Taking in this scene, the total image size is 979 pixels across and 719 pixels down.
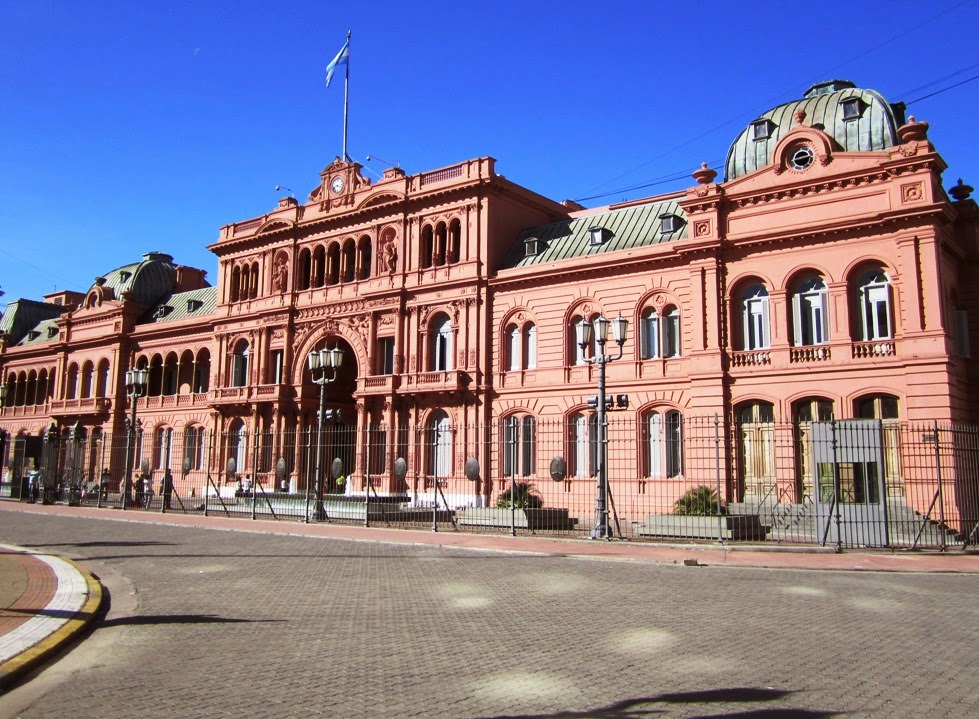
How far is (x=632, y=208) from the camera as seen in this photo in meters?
37.3

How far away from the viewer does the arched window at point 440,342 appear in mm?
39344

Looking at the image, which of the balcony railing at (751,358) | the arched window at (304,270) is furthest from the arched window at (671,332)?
the arched window at (304,270)

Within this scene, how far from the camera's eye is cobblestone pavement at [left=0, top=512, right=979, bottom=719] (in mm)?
6902

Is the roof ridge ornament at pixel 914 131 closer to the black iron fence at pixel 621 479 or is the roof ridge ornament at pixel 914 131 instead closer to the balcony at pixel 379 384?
the black iron fence at pixel 621 479

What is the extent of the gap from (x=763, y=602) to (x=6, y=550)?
47.0ft

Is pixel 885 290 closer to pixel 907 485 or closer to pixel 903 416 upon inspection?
pixel 903 416

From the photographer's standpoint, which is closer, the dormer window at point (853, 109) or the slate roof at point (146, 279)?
the dormer window at point (853, 109)

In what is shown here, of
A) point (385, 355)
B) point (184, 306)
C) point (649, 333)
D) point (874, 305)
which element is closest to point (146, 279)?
point (184, 306)

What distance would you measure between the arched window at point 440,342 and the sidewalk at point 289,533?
516 inches

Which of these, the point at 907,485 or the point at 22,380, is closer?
the point at 907,485

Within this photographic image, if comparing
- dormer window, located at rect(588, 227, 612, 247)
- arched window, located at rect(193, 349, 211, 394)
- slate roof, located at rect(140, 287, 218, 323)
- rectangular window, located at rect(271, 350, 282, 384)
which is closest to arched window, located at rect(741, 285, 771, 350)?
dormer window, located at rect(588, 227, 612, 247)

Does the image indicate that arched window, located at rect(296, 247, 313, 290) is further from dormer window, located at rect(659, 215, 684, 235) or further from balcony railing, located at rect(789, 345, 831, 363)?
balcony railing, located at rect(789, 345, 831, 363)

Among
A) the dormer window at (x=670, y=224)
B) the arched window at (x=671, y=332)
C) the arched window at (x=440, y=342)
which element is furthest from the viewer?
the arched window at (x=440, y=342)

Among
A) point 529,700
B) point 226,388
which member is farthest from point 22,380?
point 529,700
